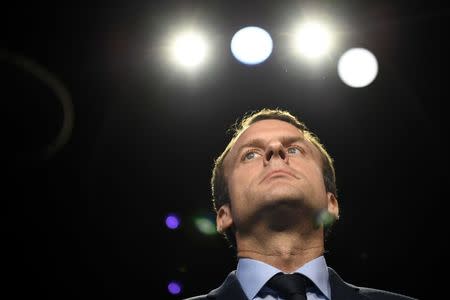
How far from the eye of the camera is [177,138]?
165 inches

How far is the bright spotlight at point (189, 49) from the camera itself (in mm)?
3637

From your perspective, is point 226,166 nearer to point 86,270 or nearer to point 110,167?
point 110,167

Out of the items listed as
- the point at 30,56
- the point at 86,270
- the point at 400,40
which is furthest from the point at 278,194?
the point at 86,270

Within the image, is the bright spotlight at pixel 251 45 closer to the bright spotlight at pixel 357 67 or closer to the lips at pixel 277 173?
the bright spotlight at pixel 357 67


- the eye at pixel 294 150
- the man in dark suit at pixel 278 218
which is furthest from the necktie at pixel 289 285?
the eye at pixel 294 150

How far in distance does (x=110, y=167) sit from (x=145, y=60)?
3.60 ft

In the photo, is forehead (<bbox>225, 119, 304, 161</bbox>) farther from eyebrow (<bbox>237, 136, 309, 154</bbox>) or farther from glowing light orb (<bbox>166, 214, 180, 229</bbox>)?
glowing light orb (<bbox>166, 214, 180, 229</bbox>)

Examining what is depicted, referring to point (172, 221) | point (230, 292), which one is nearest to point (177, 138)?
point (172, 221)

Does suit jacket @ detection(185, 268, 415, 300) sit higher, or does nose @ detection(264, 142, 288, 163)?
nose @ detection(264, 142, 288, 163)

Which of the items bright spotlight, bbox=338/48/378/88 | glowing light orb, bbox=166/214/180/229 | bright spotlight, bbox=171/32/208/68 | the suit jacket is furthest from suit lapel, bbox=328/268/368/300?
glowing light orb, bbox=166/214/180/229

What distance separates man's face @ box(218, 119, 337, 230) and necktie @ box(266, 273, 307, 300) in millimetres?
360

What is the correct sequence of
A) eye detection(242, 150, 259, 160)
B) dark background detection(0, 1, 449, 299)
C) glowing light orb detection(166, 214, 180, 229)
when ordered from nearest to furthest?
eye detection(242, 150, 259, 160) → dark background detection(0, 1, 449, 299) → glowing light orb detection(166, 214, 180, 229)

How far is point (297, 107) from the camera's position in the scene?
3.94 metres

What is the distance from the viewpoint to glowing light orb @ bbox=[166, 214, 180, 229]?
4.34m
